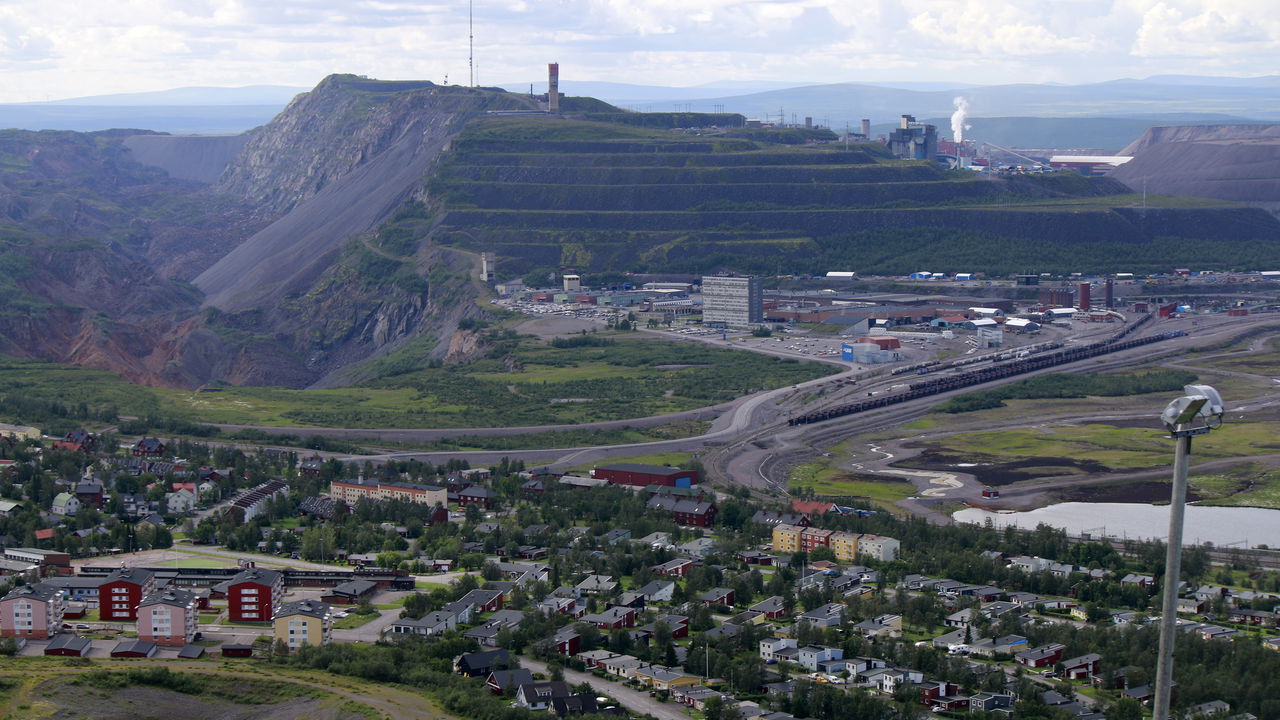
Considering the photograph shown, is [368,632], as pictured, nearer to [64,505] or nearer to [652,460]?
[64,505]

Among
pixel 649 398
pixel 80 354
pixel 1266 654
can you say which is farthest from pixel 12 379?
pixel 1266 654

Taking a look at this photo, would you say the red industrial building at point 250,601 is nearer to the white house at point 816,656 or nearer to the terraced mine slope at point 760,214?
the white house at point 816,656

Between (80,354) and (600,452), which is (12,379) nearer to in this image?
(80,354)

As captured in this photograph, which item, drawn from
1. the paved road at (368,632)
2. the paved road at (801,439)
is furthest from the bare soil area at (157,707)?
Result: the paved road at (801,439)

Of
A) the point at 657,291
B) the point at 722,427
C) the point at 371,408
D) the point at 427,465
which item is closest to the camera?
the point at 427,465

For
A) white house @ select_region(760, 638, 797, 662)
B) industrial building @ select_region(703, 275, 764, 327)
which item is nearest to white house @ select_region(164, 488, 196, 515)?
white house @ select_region(760, 638, 797, 662)

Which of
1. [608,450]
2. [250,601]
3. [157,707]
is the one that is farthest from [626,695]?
[608,450]
